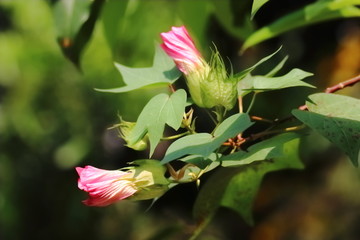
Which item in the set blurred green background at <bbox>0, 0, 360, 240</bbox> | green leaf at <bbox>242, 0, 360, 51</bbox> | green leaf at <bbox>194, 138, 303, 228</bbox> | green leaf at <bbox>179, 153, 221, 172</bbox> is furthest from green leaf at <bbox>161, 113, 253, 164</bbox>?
blurred green background at <bbox>0, 0, 360, 240</bbox>

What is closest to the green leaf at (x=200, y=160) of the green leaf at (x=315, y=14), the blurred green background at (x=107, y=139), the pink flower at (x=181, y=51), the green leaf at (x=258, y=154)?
the green leaf at (x=258, y=154)

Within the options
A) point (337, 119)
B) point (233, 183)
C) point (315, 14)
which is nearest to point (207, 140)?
point (337, 119)

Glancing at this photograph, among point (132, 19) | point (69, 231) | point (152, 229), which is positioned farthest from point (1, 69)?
point (132, 19)

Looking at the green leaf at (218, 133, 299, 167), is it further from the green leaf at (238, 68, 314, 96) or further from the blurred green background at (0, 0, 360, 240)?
the blurred green background at (0, 0, 360, 240)

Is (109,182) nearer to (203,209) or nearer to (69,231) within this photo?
(203,209)

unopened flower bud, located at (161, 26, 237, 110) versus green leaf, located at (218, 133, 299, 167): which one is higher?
unopened flower bud, located at (161, 26, 237, 110)

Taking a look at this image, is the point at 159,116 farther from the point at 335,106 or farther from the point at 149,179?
the point at 335,106
